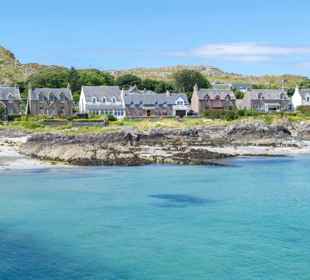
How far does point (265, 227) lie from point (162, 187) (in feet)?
41.6

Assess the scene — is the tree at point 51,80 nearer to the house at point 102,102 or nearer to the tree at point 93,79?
the tree at point 93,79

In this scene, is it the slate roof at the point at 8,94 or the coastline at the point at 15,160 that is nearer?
the coastline at the point at 15,160

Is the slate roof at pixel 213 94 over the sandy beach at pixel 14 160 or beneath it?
over

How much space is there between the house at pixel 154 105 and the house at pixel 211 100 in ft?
7.77

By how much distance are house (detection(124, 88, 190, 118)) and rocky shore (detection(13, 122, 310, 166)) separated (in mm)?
24333

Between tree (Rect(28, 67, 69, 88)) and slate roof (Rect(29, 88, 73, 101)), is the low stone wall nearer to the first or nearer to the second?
slate roof (Rect(29, 88, 73, 101))

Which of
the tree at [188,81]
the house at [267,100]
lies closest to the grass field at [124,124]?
the house at [267,100]

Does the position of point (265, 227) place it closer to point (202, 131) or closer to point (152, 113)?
point (202, 131)

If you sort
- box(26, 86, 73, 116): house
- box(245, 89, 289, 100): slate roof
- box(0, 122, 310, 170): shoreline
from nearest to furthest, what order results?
box(0, 122, 310, 170): shoreline < box(26, 86, 73, 116): house < box(245, 89, 289, 100): slate roof

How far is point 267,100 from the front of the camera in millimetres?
109938

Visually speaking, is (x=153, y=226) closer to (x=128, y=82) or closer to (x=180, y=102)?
(x=180, y=102)

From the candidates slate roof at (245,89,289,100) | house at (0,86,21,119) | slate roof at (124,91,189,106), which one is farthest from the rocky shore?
A: house at (0,86,21,119)

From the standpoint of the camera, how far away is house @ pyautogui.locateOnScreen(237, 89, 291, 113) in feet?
358

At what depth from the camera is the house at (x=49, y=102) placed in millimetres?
97500
